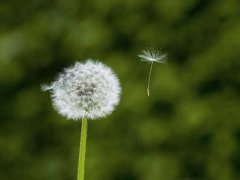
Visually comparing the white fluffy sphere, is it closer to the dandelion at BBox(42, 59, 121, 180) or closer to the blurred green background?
the dandelion at BBox(42, 59, 121, 180)

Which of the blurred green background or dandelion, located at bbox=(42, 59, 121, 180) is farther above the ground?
the blurred green background

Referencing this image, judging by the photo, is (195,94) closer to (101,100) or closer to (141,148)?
(141,148)

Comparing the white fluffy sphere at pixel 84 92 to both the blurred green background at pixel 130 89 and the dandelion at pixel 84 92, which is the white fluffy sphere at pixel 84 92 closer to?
the dandelion at pixel 84 92

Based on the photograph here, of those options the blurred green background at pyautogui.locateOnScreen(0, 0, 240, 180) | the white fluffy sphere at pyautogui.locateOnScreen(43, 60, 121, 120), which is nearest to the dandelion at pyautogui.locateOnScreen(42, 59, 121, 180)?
the white fluffy sphere at pyautogui.locateOnScreen(43, 60, 121, 120)

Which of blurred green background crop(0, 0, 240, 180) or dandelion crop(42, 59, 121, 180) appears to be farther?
blurred green background crop(0, 0, 240, 180)

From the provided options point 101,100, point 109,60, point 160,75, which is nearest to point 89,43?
point 109,60

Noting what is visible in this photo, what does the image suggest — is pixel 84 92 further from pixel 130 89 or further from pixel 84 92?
pixel 130 89

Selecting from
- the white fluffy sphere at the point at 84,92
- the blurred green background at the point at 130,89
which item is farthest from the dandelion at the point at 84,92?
the blurred green background at the point at 130,89

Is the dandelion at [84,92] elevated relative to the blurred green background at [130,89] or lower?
lower
